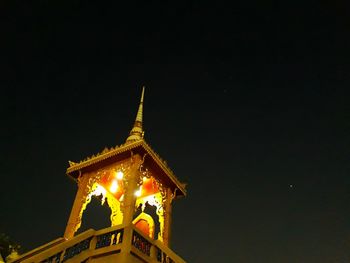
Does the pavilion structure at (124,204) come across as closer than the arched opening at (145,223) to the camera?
Yes

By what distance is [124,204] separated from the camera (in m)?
14.9

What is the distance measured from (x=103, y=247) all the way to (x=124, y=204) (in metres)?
3.75

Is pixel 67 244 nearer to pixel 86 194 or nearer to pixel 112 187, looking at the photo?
pixel 86 194

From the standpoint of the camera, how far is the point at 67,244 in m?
11.0

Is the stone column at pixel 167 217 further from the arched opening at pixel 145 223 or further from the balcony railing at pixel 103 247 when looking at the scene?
the balcony railing at pixel 103 247

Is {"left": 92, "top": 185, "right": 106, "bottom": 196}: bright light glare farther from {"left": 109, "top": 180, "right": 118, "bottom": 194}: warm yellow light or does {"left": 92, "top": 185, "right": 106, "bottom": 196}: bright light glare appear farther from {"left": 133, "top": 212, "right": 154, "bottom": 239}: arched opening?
{"left": 133, "top": 212, "right": 154, "bottom": 239}: arched opening

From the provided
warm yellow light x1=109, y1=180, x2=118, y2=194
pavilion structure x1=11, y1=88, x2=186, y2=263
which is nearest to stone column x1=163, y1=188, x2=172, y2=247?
pavilion structure x1=11, y1=88, x2=186, y2=263

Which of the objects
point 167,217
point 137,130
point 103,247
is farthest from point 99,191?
point 103,247

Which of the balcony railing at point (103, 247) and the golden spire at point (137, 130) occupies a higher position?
the golden spire at point (137, 130)

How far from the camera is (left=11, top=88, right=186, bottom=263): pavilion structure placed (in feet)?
36.4

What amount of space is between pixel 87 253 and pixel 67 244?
2.36 ft

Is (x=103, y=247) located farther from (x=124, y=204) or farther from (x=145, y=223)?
(x=145, y=223)

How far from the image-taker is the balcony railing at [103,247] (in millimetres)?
10719

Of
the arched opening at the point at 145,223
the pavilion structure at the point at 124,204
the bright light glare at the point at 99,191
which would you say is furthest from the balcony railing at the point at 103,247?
the bright light glare at the point at 99,191
